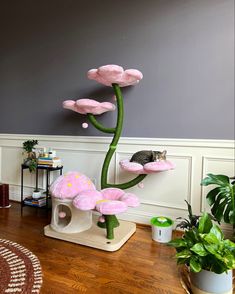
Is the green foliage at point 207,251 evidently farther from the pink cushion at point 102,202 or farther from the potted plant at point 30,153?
the potted plant at point 30,153

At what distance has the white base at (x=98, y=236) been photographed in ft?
6.10

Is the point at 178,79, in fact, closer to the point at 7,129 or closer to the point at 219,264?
the point at 219,264

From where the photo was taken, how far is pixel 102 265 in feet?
5.40

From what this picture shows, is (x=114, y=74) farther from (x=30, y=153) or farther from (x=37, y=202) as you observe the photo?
(x=37, y=202)

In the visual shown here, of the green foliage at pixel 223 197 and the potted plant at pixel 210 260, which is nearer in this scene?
the potted plant at pixel 210 260

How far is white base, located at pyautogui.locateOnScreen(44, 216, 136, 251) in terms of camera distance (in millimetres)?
1860

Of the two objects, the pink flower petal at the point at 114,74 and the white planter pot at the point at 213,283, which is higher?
the pink flower petal at the point at 114,74

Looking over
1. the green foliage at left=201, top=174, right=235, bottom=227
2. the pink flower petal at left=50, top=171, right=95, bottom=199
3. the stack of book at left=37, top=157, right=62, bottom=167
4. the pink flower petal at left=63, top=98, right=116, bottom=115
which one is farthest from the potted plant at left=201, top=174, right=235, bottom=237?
the stack of book at left=37, top=157, right=62, bottom=167

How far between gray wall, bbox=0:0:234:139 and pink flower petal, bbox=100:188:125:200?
660 millimetres

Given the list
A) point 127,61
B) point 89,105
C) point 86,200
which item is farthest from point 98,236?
point 127,61

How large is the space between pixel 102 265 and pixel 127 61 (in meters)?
1.94

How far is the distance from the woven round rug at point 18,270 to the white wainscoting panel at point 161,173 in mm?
1068

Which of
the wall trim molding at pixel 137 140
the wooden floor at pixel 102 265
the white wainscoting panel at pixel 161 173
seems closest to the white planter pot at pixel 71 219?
the wooden floor at pixel 102 265

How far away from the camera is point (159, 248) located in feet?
6.34
